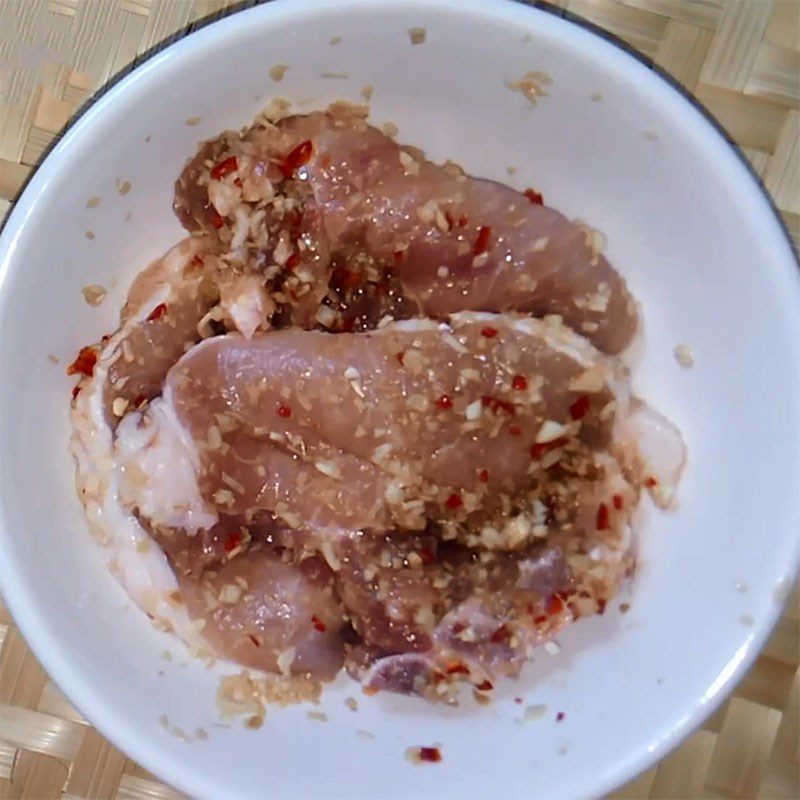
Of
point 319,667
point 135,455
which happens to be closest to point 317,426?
point 135,455

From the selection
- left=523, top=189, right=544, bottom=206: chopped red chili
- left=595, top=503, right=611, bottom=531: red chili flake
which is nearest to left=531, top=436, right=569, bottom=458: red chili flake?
left=595, top=503, right=611, bottom=531: red chili flake

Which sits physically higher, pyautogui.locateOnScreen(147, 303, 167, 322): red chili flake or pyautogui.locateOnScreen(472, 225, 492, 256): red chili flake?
pyautogui.locateOnScreen(472, 225, 492, 256): red chili flake

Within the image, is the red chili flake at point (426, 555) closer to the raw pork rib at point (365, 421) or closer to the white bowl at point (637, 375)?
the raw pork rib at point (365, 421)

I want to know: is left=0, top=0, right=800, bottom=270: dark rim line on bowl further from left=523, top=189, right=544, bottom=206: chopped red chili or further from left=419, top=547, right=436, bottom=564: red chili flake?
left=419, top=547, right=436, bottom=564: red chili flake

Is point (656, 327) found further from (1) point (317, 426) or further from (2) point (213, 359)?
(2) point (213, 359)

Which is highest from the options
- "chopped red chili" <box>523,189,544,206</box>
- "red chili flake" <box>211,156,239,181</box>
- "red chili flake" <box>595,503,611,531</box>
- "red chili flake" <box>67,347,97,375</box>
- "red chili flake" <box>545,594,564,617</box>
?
"chopped red chili" <box>523,189,544,206</box>

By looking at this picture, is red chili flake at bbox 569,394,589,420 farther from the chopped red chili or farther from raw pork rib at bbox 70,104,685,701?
the chopped red chili

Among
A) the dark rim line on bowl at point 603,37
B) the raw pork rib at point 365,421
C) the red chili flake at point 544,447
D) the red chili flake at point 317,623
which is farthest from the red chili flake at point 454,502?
the dark rim line on bowl at point 603,37

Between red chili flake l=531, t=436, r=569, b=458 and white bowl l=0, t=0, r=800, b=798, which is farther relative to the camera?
red chili flake l=531, t=436, r=569, b=458
